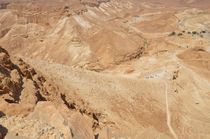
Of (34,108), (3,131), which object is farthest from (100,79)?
(3,131)

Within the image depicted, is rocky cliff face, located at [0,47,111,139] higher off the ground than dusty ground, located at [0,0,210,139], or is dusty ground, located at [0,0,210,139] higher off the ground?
rocky cliff face, located at [0,47,111,139]

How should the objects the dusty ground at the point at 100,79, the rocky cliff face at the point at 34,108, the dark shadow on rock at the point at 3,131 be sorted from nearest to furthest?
the dark shadow on rock at the point at 3,131 → the rocky cliff face at the point at 34,108 → the dusty ground at the point at 100,79

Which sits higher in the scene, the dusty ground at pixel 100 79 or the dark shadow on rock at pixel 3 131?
the dark shadow on rock at pixel 3 131

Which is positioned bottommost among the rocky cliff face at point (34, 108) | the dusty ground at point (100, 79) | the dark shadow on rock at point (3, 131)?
the dusty ground at point (100, 79)

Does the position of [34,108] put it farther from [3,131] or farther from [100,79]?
[100,79]

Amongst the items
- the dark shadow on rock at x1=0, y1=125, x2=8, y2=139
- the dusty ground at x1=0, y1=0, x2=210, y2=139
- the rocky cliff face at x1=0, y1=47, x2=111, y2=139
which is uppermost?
the dark shadow on rock at x1=0, y1=125, x2=8, y2=139

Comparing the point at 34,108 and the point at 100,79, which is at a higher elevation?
the point at 34,108

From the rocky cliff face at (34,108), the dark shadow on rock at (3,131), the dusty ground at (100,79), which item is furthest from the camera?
the dusty ground at (100,79)

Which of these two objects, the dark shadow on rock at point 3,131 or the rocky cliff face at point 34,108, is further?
the rocky cliff face at point 34,108
